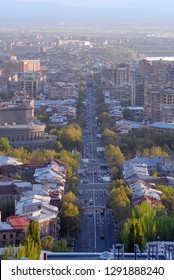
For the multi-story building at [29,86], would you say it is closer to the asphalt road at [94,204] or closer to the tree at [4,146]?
the asphalt road at [94,204]

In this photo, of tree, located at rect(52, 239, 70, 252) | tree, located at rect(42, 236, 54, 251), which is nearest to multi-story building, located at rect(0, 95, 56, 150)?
tree, located at rect(42, 236, 54, 251)

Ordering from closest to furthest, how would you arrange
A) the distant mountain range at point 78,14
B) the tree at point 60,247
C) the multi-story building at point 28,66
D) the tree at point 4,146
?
the tree at point 60,247 → the tree at point 4,146 → the multi-story building at point 28,66 → the distant mountain range at point 78,14

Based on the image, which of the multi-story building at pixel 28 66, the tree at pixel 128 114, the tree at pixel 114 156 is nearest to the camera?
the tree at pixel 114 156

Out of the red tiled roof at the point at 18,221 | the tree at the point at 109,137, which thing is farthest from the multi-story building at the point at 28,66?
the red tiled roof at the point at 18,221

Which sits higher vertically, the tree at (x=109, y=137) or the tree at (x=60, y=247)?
the tree at (x=60, y=247)

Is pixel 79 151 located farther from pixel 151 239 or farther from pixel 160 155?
pixel 151 239

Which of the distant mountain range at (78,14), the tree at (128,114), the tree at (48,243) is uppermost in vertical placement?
the distant mountain range at (78,14)

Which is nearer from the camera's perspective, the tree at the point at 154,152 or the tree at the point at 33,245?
the tree at the point at 33,245

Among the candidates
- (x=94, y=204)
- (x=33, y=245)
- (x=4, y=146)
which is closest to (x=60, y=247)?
(x=33, y=245)
